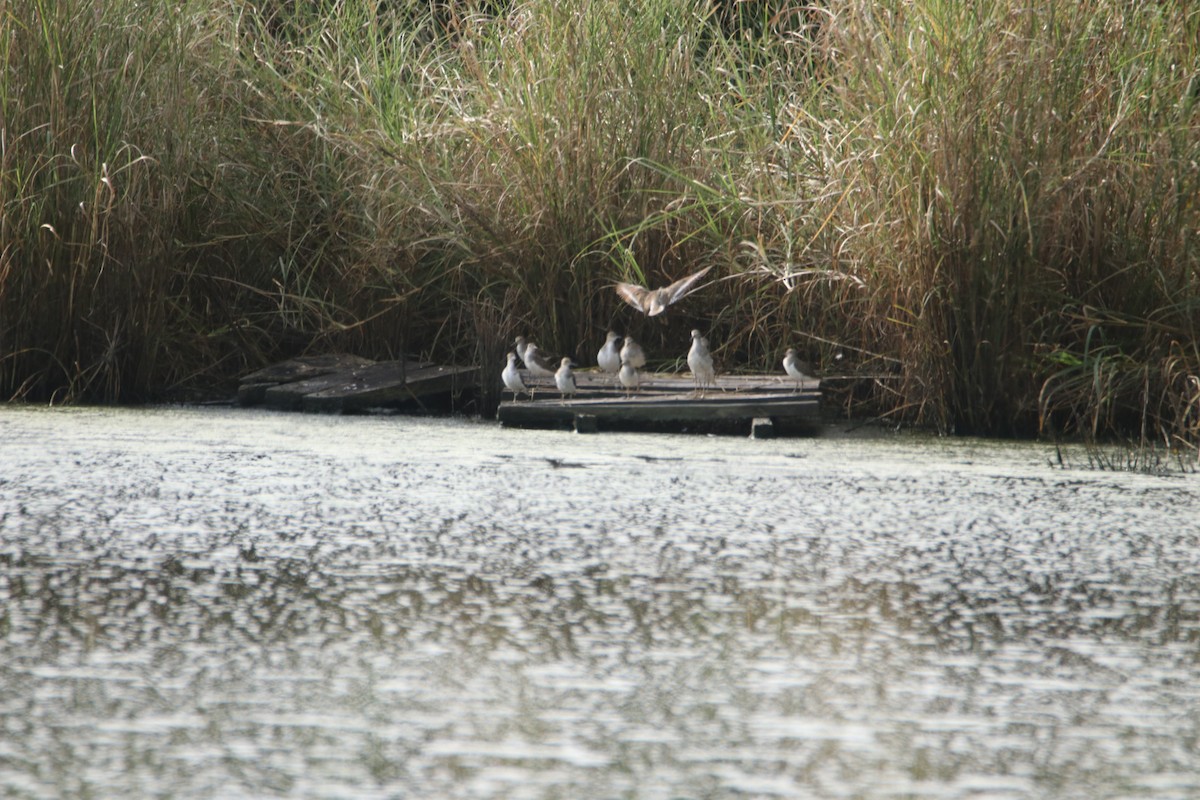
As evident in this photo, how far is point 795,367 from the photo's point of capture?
5117 mm

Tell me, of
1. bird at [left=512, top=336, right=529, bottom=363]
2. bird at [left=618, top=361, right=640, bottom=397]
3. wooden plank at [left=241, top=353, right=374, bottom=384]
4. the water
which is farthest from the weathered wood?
wooden plank at [left=241, top=353, right=374, bottom=384]

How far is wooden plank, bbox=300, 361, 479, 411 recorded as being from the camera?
5.62m

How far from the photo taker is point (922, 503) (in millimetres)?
3691

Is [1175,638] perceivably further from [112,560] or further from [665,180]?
[665,180]

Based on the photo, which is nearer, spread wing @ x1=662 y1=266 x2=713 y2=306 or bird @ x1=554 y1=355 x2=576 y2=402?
bird @ x1=554 y1=355 x2=576 y2=402

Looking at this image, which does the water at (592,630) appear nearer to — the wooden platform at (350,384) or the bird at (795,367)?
the bird at (795,367)

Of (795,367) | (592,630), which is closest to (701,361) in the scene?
(795,367)

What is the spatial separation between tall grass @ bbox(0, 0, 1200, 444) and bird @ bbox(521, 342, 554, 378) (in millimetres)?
167

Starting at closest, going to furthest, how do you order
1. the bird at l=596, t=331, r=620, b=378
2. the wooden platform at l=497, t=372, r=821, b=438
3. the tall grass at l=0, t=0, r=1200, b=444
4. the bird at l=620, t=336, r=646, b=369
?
the tall grass at l=0, t=0, r=1200, b=444 → the wooden platform at l=497, t=372, r=821, b=438 → the bird at l=620, t=336, r=646, b=369 → the bird at l=596, t=331, r=620, b=378

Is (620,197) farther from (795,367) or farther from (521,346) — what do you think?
(795,367)

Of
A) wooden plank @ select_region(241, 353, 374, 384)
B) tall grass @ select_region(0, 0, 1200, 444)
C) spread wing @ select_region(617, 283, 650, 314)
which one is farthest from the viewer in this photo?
wooden plank @ select_region(241, 353, 374, 384)

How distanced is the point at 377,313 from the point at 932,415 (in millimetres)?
2239

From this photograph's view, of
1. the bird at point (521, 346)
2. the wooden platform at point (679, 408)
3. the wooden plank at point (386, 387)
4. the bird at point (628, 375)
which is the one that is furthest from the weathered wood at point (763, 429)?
the wooden plank at point (386, 387)

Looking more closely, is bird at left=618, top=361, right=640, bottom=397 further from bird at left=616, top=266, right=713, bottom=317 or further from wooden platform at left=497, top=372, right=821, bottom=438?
bird at left=616, top=266, right=713, bottom=317
